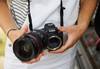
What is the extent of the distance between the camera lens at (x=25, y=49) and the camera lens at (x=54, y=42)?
7 cm

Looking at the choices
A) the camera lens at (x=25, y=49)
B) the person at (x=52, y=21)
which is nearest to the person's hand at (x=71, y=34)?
the person at (x=52, y=21)

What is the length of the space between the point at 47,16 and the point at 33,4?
0.07 metres

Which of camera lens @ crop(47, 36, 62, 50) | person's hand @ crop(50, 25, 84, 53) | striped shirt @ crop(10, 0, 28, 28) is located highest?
striped shirt @ crop(10, 0, 28, 28)

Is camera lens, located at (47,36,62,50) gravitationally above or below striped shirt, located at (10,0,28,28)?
below

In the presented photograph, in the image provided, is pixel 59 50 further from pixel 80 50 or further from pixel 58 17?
pixel 80 50

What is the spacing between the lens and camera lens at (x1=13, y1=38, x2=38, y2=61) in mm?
799

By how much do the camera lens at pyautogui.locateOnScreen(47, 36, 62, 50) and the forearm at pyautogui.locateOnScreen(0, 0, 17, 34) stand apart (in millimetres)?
171

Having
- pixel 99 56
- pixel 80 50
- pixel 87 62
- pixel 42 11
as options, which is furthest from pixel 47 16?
pixel 80 50

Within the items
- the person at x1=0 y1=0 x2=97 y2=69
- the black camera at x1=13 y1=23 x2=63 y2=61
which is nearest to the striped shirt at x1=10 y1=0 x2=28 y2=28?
the person at x1=0 y1=0 x2=97 y2=69

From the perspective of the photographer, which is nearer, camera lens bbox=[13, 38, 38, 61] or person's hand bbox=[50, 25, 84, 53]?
camera lens bbox=[13, 38, 38, 61]

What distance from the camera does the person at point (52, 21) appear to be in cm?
93

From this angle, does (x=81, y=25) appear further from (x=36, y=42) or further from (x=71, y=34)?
(x=36, y=42)

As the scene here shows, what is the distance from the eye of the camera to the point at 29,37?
0.79 m

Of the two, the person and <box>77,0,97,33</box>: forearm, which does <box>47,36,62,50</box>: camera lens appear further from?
<box>77,0,97,33</box>: forearm
